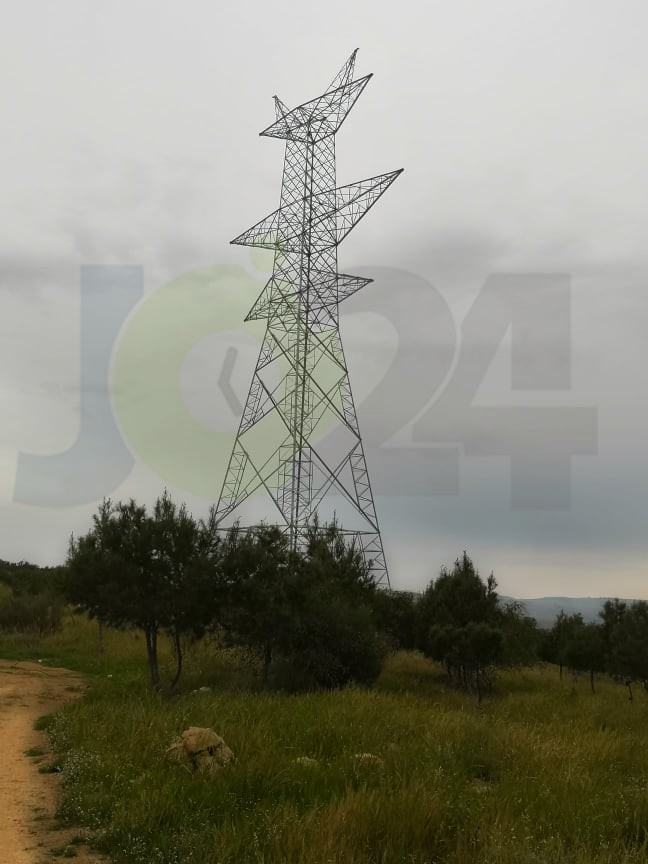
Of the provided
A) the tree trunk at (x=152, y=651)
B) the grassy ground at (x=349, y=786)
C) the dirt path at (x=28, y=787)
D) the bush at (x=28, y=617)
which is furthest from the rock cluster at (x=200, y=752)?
the bush at (x=28, y=617)

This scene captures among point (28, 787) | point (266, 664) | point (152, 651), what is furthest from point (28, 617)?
point (28, 787)

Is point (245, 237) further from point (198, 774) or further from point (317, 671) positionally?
point (198, 774)

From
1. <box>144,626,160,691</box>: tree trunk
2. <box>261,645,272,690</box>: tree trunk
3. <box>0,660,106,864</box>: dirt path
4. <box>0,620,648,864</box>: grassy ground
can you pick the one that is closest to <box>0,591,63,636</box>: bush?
<box>0,660,106,864</box>: dirt path

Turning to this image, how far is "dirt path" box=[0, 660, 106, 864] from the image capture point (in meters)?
7.64

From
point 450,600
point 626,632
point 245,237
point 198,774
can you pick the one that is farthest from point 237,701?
point 626,632

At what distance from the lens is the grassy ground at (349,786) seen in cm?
680

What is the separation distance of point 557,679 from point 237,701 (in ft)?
109

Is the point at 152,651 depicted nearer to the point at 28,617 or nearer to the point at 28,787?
the point at 28,787

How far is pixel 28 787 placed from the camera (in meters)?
10.2

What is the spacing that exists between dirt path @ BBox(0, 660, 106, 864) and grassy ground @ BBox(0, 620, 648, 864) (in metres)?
0.35

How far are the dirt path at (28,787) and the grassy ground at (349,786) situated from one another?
0.35m

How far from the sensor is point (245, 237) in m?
31.5

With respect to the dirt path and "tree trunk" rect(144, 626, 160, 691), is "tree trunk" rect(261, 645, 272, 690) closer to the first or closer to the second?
"tree trunk" rect(144, 626, 160, 691)

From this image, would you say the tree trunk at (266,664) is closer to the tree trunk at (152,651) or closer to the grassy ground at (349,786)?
the tree trunk at (152,651)
